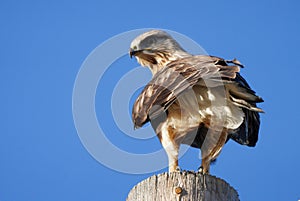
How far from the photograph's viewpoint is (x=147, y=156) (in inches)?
286

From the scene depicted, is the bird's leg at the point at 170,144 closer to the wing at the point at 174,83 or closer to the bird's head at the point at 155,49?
the wing at the point at 174,83

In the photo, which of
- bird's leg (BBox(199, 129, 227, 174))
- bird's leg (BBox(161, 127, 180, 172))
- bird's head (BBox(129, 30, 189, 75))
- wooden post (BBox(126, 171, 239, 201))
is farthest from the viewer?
bird's head (BBox(129, 30, 189, 75))

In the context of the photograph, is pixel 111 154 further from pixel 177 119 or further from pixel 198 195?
pixel 198 195

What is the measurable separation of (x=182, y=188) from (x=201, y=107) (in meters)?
2.17

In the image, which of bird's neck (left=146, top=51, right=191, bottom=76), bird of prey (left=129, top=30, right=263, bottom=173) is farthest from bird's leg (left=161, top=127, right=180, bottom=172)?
bird's neck (left=146, top=51, right=191, bottom=76)

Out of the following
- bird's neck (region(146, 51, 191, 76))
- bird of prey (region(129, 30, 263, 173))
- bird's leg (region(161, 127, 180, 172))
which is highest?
bird's neck (region(146, 51, 191, 76))

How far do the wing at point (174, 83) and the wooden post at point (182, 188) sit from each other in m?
1.72

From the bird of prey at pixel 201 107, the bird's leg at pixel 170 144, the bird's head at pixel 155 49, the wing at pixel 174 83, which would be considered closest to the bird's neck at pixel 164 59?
the bird's head at pixel 155 49

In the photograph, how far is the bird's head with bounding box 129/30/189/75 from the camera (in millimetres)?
8312

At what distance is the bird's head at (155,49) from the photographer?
27.3 ft

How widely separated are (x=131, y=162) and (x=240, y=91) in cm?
146

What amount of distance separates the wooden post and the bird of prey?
61.8 inches

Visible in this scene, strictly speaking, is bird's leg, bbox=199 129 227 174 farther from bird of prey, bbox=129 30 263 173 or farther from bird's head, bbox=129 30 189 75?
bird's head, bbox=129 30 189 75

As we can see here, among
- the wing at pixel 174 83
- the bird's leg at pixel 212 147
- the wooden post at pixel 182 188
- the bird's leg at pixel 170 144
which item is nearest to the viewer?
the wooden post at pixel 182 188
